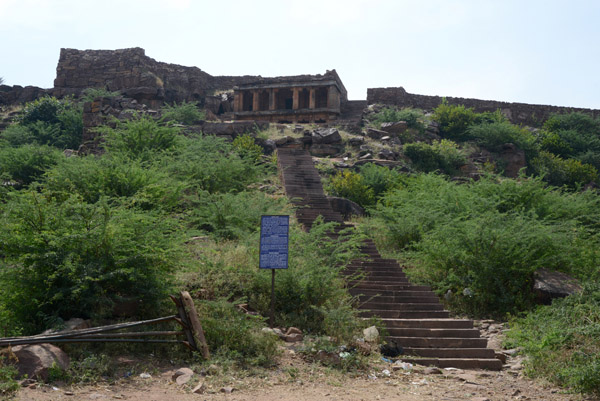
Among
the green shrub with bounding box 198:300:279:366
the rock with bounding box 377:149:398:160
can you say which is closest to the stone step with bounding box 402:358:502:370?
the green shrub with bounding box 198:300:279:366

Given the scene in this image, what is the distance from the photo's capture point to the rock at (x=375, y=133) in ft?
84.8

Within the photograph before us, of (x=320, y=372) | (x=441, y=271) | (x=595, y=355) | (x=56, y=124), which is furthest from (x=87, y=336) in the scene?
(x=56, y=124)

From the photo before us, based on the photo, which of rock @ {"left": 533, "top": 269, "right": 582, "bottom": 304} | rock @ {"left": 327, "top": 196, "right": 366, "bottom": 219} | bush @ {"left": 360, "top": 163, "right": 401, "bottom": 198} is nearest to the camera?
rock @ {"left": 533, "top": 269, "right": 582, "bottom": 304}

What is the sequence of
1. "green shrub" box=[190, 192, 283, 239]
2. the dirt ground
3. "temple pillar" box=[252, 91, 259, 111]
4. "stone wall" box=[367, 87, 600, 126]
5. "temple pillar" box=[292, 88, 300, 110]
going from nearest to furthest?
1. the dirt ground
2. "green shrub" box=[190, 192, 283, 239]
3. "temple pillar" box=[292, 88, 300, 110]
4. "temple pillar" box=[252, 91, 259, 111]
5. "stone wall" box=[367, 87, 600, 126]

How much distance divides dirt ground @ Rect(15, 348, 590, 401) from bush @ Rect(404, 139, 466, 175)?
662 inches

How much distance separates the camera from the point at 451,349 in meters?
8.20

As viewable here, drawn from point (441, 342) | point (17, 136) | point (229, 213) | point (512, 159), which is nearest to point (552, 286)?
point (441, 342)

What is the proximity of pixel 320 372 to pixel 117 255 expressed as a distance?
9.89ft

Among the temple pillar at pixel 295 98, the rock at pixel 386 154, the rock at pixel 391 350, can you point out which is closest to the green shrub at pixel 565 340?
the rock at pixel 391 350

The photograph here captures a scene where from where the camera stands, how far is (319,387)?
6043 mm

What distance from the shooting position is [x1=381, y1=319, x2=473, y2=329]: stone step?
880cm

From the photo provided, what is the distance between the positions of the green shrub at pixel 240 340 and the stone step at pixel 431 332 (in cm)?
247

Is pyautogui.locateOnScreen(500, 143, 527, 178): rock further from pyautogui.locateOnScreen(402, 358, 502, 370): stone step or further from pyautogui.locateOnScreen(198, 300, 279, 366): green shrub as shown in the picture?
pyautogui.locateOnScreen(198, 300, 279, 366): green shrub

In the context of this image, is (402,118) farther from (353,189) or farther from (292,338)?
(292,338)
